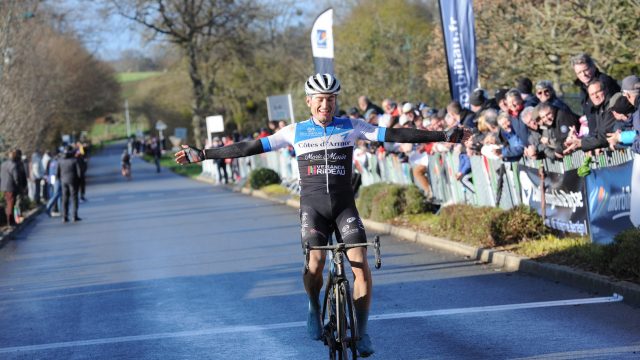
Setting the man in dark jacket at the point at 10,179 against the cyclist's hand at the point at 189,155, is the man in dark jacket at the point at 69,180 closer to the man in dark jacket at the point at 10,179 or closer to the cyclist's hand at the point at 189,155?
the man in dark jacket at the point at 10,179

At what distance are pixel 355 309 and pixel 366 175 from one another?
15.8 metres

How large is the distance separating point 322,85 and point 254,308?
11.7 ft

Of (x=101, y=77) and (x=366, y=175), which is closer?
(x=366, y=175)

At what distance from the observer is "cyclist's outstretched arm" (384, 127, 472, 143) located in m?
7.94

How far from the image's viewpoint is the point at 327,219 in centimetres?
778

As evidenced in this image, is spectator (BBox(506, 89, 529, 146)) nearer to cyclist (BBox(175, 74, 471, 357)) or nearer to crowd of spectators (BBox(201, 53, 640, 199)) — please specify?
crowd of spectators (BBox(201, 53, 640, 199))

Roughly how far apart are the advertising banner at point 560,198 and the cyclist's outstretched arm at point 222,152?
533cm

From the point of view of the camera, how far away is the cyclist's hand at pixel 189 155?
26.0ft

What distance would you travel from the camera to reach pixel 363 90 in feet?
142

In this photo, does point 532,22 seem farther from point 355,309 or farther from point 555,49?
point 355,309

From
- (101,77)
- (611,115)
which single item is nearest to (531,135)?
(611,115)

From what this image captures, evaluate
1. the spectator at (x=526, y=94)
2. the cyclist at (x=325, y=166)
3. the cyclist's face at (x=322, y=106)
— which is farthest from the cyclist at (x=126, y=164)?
the cyclist's face at (x=322, y=106)

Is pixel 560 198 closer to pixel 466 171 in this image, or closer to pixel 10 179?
pixel 466 171

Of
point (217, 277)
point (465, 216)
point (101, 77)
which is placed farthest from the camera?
point (101, 77)
